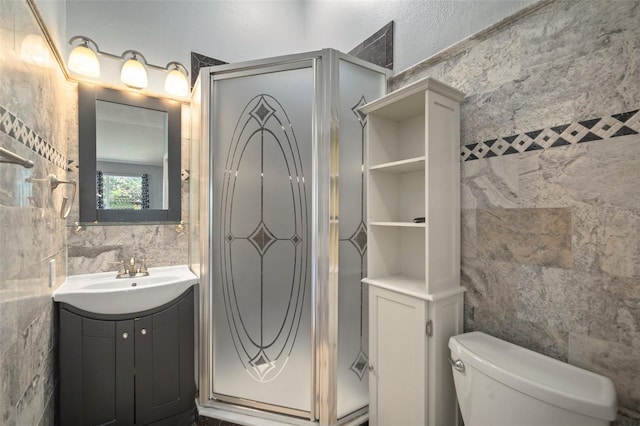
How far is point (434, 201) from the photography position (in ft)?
4.15

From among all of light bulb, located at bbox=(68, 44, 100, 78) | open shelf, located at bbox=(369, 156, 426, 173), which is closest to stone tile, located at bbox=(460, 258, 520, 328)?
open shelf, located at bbox=(369, 156, 426, 173)

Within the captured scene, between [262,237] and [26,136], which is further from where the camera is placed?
[262,237]

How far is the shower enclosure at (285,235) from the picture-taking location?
1.56 metres

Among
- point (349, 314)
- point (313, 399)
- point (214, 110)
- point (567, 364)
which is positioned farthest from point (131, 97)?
point (567, 364)

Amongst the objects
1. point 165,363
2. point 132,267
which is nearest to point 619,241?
point 165,363

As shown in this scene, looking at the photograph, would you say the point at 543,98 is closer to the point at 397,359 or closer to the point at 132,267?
the point at 397,359

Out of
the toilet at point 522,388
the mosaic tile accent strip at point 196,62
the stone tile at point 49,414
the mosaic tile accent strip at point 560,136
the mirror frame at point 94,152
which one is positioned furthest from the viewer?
the mosaic tile accent strip at point 196,62

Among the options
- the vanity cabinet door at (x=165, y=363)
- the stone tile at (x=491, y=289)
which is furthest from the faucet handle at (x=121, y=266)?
the stone tile at (x=491, y=289)

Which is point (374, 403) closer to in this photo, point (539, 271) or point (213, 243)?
point (539, 271)

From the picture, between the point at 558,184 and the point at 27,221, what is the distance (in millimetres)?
2075

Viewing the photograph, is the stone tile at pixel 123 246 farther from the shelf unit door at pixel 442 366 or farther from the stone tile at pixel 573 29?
the stone tile at pixel 573 29

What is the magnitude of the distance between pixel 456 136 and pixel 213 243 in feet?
4.81

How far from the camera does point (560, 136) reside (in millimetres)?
1073

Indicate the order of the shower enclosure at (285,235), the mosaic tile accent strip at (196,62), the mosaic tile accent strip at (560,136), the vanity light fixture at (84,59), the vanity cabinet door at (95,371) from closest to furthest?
1. the mosaic tile accent strip at (560,136)
2. the vanity cabinet door at (95,371)
3. the shower enclosure at (285,235)
4. the vanity light fixture at (84,59)
5. the mosaic tile accent strip at (196,62)
